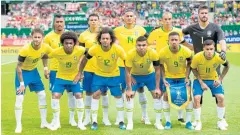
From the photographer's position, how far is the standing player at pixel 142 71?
1000 cm

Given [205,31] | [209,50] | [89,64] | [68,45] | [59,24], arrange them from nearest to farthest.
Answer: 1. [209,50]
2. [68,45]
3. [205,31]
4. [59,24]
5. [89,64]

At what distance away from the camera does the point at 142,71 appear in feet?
34.1

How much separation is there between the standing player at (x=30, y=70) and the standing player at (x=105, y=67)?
898mm

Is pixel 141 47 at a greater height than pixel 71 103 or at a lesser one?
greater

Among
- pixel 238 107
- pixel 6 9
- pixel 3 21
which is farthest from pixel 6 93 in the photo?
pixel 6 9

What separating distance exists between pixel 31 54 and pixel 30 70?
1.41 ft

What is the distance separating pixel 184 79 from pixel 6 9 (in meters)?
46.3

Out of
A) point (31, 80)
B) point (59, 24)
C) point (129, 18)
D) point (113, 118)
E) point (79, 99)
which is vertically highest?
point (129, 18)

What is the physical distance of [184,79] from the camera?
1034cm

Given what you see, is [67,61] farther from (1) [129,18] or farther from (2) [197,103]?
(2) [197,103]

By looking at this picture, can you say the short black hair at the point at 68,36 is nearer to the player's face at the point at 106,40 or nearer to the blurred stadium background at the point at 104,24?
the player's face at the point at 106,40

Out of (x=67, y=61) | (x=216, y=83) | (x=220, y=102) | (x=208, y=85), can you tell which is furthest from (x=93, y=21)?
(x=220, y=102)

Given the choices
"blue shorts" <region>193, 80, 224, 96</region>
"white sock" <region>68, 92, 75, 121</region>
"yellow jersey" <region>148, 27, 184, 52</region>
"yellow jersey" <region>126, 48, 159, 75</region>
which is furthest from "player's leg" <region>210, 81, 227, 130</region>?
"white sock" <region>68, 92, 75, 121</region>

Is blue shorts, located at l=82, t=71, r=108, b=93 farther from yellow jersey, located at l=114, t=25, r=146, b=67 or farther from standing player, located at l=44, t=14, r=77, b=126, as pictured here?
yellow jersey, located at l=114, t=25, r=146, b=67
